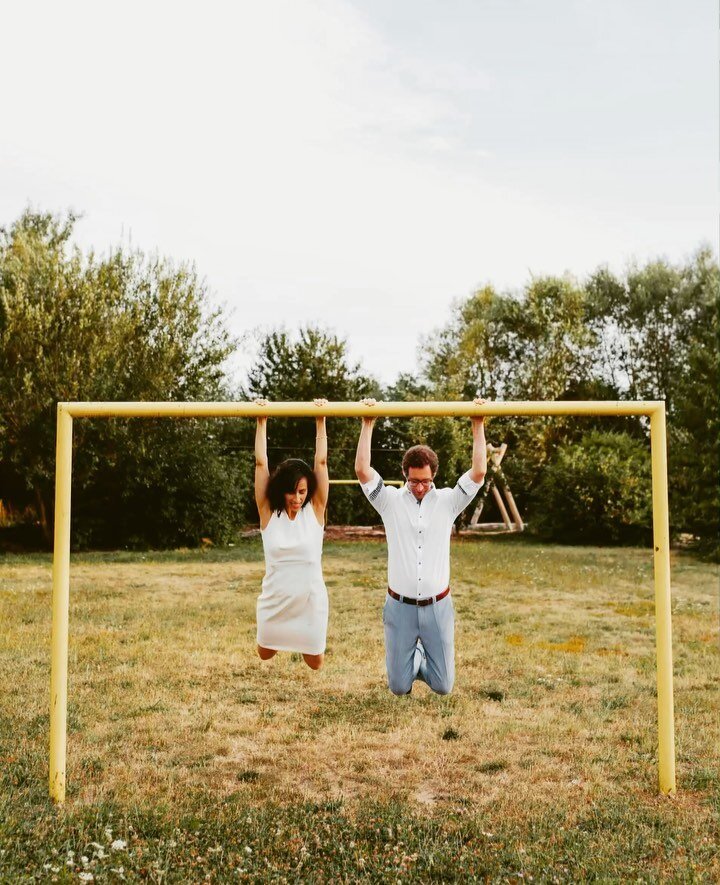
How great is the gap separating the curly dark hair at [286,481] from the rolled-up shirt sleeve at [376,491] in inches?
13.3

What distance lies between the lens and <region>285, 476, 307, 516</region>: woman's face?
5.00m

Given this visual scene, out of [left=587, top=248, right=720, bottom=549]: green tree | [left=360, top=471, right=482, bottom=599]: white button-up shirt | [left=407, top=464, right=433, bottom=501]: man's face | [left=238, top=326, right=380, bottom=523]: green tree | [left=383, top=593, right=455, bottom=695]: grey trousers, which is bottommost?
[left=383, top=593, right=455, bottom=695]: grey trousers

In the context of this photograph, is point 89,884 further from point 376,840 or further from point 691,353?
point 691,353

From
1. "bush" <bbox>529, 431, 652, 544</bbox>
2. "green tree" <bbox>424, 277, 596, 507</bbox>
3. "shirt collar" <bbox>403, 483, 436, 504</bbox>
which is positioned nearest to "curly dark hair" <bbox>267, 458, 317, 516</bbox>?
"shirt collar" <bbox>403, 483, 436, 504</bbox>

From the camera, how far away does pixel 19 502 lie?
2038 centimetres

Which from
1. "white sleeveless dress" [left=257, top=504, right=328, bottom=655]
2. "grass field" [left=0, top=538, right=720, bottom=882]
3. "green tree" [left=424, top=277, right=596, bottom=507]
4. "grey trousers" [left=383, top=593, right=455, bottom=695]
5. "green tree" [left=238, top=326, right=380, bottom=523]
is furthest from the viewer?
"green tree" [left=424, top=277, right=596, bottom=507]

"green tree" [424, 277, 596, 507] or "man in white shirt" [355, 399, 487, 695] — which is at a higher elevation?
"green tree" [424, 277, 596, 507]

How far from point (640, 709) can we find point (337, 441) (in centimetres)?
1461

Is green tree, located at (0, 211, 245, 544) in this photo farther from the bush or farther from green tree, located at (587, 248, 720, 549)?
green tree, located at (587, 248, 720, 549)

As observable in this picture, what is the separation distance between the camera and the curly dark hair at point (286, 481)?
16.4 feet

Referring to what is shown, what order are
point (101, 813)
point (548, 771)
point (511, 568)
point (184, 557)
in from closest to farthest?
1. point (101, 813)
2. point (548, 771)
3. point (511, 568)
4. point (184, 557)

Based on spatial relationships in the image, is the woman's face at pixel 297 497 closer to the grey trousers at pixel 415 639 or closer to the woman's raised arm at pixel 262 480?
the woman's raised arm at pixel 262 480

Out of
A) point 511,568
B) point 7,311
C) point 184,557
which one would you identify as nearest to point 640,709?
point 511,568

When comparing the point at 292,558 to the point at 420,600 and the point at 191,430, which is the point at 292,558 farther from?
the point at 191,430
